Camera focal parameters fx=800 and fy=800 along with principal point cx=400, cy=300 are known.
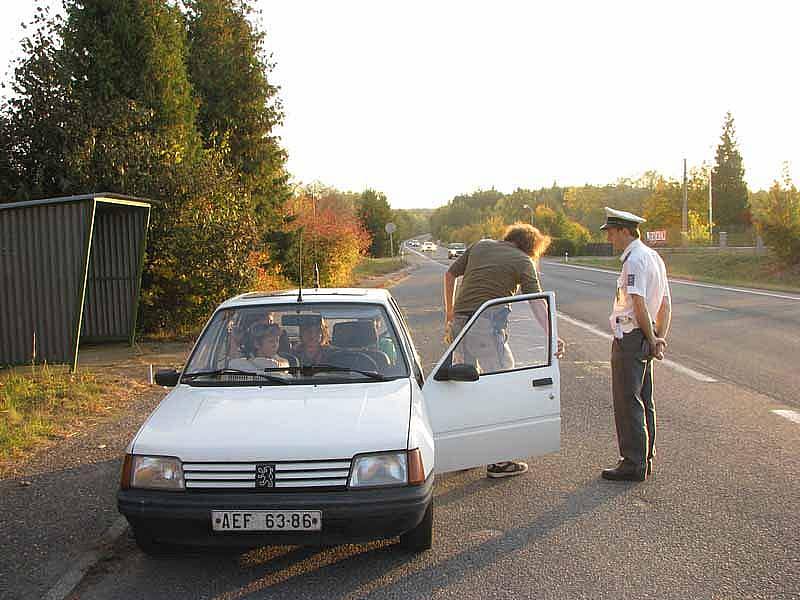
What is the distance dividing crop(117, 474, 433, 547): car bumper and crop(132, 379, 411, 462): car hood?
0.64 ft

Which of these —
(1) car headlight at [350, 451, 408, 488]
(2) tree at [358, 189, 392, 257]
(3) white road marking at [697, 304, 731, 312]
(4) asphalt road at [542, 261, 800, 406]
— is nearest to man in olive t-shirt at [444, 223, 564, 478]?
(1) car headlight at [350, 451, 408, 488]

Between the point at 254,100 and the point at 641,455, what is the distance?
19.8 m

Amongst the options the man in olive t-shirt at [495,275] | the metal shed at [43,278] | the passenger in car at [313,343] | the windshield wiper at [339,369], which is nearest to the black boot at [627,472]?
the man in olive t-shirt at [495,275]

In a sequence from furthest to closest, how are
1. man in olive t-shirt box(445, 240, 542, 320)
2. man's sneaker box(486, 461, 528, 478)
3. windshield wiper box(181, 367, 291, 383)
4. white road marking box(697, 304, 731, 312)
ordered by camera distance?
1. white road marking box(697, 304, 731, 312)
2. man in olive t-shirt box(445, 240, 542, 320)
3. man's sneaker box(486, 461, 528, 478)
4. windshield wiper box(181, 367, 291, 383)

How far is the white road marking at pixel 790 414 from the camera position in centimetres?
770

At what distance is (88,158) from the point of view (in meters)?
13.4

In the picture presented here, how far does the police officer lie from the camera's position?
5.74 m

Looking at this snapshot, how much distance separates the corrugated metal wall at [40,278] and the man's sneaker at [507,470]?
679 centimetres

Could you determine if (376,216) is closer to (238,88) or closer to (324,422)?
(238,88)

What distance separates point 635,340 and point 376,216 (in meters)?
66.8

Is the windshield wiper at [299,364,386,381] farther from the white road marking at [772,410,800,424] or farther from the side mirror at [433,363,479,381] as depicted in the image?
the white road marking at [772,410,800,424]

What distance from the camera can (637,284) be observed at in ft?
18.8

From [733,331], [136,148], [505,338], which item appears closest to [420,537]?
[505,338]

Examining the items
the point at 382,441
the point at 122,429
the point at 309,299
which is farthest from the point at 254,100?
the point at 382,441
